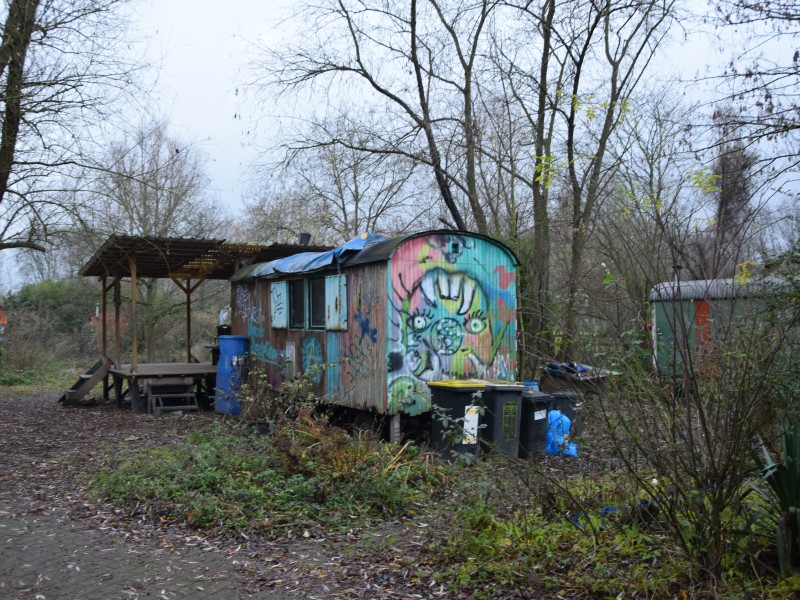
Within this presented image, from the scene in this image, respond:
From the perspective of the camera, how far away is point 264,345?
13.8 metres

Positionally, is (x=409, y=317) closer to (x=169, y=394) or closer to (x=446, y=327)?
(x=446, y=327)

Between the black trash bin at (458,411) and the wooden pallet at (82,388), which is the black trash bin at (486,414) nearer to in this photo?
the black trash bin at (458,411)

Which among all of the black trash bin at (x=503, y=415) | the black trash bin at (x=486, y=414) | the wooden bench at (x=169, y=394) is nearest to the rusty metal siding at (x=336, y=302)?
the black trash bin at (x=486, y=414)

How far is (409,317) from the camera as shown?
9672 millimetres

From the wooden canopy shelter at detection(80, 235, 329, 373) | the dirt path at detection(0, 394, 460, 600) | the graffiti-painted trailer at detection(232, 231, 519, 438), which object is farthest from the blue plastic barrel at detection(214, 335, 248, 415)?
the dirt path at detection(0, 394, 460, 600)

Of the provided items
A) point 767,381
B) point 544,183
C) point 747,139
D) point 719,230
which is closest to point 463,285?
point 544,183

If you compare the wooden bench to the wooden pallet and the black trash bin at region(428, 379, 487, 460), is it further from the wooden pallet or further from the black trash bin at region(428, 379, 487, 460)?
the black trash bin at region(428, 379, 487, 460)

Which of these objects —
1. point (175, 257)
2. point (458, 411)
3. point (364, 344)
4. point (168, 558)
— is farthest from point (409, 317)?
point (175, 257)

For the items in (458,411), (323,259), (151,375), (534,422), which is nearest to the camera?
(458,411)

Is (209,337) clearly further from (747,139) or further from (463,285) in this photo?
(747,139)

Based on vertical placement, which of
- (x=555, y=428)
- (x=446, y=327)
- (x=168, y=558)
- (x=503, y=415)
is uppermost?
(x=446, y=327)

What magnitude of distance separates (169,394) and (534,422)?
346 inches

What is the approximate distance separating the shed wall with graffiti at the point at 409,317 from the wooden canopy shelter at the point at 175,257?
11.6ft

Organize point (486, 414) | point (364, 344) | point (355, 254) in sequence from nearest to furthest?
point (486, 414) → point (364, 344) → point (355, 254)
